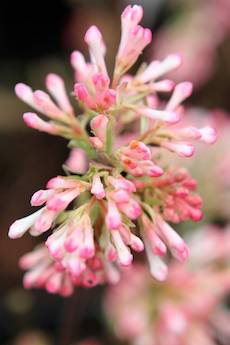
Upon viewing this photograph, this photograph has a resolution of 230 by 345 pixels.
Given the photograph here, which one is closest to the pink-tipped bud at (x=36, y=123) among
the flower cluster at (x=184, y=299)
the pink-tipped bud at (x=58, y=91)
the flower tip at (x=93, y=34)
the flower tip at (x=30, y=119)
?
the flower tip at (x=30, y=119)

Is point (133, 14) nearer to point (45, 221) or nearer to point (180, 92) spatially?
point (180, 92)

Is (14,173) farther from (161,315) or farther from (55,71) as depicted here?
(161,315)

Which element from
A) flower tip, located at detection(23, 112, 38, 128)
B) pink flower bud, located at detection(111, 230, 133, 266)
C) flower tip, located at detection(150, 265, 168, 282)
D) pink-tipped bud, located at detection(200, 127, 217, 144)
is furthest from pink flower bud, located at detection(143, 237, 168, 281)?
flower tip, located at detection(23, 112, 38, 128)

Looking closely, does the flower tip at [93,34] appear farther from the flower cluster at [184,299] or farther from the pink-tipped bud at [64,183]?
the flower cluster at [184,299]

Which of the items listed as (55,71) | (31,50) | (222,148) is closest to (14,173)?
(55,71)

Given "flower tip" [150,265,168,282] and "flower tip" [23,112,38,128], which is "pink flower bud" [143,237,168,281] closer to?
"flower tip" [150,265,168,282]
